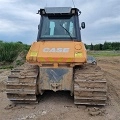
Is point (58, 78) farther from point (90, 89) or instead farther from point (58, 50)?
point (90, 89)

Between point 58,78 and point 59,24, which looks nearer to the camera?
point 58,78

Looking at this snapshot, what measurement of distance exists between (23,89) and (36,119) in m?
1.22

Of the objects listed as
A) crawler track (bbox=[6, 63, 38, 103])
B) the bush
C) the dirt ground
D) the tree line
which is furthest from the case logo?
the tree line

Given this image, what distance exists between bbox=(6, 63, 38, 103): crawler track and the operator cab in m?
1.41

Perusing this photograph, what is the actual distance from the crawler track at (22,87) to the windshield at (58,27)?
1432 mm

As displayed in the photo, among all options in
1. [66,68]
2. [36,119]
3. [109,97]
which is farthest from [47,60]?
[109,97]

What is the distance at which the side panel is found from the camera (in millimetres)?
8008

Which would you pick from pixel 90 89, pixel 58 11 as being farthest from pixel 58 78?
pixel 58 11

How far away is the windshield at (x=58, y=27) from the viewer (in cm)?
874

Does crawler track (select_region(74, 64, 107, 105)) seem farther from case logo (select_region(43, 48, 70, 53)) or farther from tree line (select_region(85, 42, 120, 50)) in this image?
tree line (select_region(85, 42, 120, 50))

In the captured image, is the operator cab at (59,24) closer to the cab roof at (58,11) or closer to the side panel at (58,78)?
the cab roof at (58,11)

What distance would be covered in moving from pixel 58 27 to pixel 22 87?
2.23 m

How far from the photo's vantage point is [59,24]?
8891mm

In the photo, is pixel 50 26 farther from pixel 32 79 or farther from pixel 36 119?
pixel 36 119
